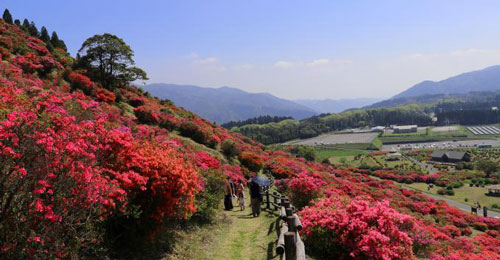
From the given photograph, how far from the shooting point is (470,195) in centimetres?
5834

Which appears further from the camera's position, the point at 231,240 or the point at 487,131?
the point at 487,131

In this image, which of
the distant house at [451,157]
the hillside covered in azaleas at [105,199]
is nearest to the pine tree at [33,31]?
the hillside covered in azaleas at [105,199]

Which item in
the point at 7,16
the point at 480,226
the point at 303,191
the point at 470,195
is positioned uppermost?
the point at 7,16

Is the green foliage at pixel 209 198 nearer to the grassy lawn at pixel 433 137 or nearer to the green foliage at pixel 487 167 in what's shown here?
the green foliage at pixel 487 167

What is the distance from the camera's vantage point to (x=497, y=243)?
23.8 m

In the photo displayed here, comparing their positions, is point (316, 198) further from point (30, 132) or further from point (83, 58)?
point (83, 58)

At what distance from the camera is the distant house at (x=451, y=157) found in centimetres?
9762

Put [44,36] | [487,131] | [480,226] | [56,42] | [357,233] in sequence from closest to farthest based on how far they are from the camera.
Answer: [357,233] < [480,226] < [44,36] < [56,42] < [487,131]

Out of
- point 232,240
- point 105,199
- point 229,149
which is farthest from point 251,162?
point 105,199

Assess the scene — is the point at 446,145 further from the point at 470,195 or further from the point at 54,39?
the point at 54,39

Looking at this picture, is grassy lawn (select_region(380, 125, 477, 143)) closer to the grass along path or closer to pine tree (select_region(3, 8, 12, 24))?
pine tree (select_region(3, 8, 12, 24))

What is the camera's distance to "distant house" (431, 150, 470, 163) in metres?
97.6

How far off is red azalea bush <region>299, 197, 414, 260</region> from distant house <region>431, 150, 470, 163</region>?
10559 cm

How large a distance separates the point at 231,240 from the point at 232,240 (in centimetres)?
4
